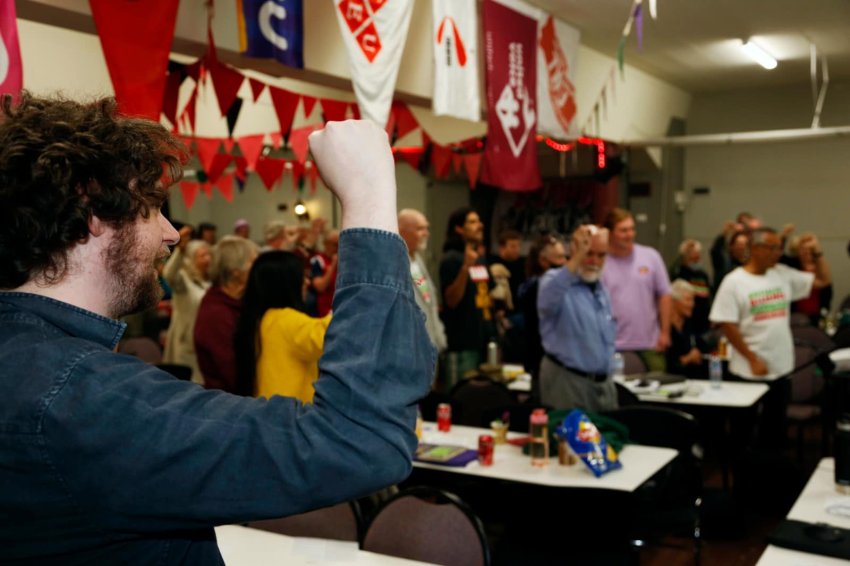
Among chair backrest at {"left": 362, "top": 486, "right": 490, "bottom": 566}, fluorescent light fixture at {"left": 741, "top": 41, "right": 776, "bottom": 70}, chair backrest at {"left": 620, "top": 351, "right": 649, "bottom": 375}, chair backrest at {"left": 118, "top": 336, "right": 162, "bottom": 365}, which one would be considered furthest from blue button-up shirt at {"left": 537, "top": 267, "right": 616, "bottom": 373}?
fluorescent light fixture at {"left": 741, "top": 41, "right": 776, "bottom": 70}

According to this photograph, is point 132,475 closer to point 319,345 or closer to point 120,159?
point 120,159

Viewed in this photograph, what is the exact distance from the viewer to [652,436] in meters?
3.88

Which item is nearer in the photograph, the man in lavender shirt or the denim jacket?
the denim jacket

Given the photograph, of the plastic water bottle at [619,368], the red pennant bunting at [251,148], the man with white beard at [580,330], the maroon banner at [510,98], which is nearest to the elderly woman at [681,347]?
the plastic water bottle at [619,368]

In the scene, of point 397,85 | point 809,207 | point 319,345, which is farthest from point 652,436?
point 809,207

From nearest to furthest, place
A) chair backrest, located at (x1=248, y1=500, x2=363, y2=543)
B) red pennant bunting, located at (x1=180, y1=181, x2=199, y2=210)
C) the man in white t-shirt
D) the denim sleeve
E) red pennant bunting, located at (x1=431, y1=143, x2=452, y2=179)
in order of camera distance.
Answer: the denim sleeve < chair backrest, located at (x1=248, y1=500, x2=363, y2=543) < the man in white t-shirt < red pennant bunting, located at (x1=431, y1=143, x2=452, y2=179) < red pennant bunting, located at (x1=180, y1=181, x2=199, y2=210)

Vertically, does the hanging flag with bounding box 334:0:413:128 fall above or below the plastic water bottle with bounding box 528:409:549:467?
above

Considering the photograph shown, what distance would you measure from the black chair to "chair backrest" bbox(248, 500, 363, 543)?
1.37m

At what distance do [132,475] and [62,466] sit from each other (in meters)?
0.08

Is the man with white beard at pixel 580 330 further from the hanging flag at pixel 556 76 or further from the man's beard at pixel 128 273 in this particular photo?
the man's beard at pixel 128 273

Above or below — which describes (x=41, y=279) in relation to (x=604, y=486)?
above

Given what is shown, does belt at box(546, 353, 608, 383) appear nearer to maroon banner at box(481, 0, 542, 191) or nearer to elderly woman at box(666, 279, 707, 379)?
maroon banner at box(481, 0, 542, 191)

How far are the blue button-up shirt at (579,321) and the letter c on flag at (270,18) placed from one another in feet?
6.28

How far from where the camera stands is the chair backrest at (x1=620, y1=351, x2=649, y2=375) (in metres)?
5.51
